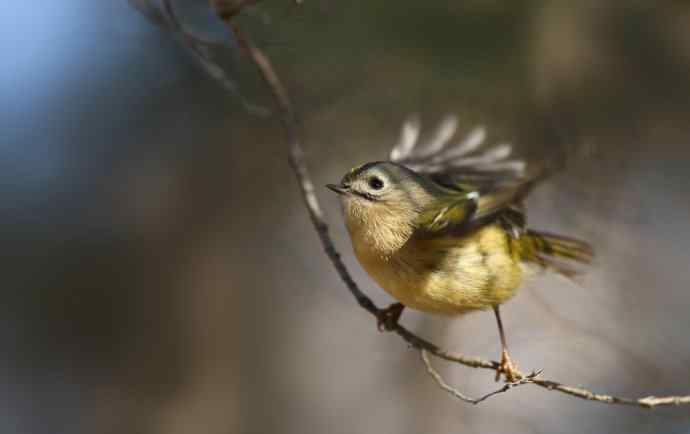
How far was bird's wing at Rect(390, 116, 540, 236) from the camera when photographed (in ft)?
7.65

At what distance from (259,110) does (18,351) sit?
4.09m

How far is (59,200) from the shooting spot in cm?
596

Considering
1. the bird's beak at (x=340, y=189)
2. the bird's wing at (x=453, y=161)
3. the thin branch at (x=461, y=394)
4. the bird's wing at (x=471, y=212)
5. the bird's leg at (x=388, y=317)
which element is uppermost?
the bird's wing at (x=453, y=161)

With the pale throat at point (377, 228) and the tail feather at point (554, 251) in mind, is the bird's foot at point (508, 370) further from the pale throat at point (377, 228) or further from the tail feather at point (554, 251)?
→ the pale throat at point (377, 228)

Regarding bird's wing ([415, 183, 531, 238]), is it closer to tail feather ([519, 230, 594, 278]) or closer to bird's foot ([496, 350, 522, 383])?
tail feather ([519, 230, 594, 278])

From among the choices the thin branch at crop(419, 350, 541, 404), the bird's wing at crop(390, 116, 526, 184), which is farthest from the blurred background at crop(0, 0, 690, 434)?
the thin branch at crop(419, 350, 541, 404)

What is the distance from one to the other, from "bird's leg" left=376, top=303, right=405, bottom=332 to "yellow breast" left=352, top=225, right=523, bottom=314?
289 mm

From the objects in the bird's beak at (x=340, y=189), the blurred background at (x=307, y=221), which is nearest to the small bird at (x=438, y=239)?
the bird's beak at (x=340, y=189)

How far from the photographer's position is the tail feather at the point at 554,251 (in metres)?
2.69

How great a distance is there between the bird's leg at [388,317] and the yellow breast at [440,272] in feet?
0.95

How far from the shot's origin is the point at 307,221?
19.0ft

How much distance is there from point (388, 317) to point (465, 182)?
0.63 meters

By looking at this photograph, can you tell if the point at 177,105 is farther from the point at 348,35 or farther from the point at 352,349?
the point at 352,349

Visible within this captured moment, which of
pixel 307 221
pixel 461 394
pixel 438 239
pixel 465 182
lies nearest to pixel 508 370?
pixel 461 394
